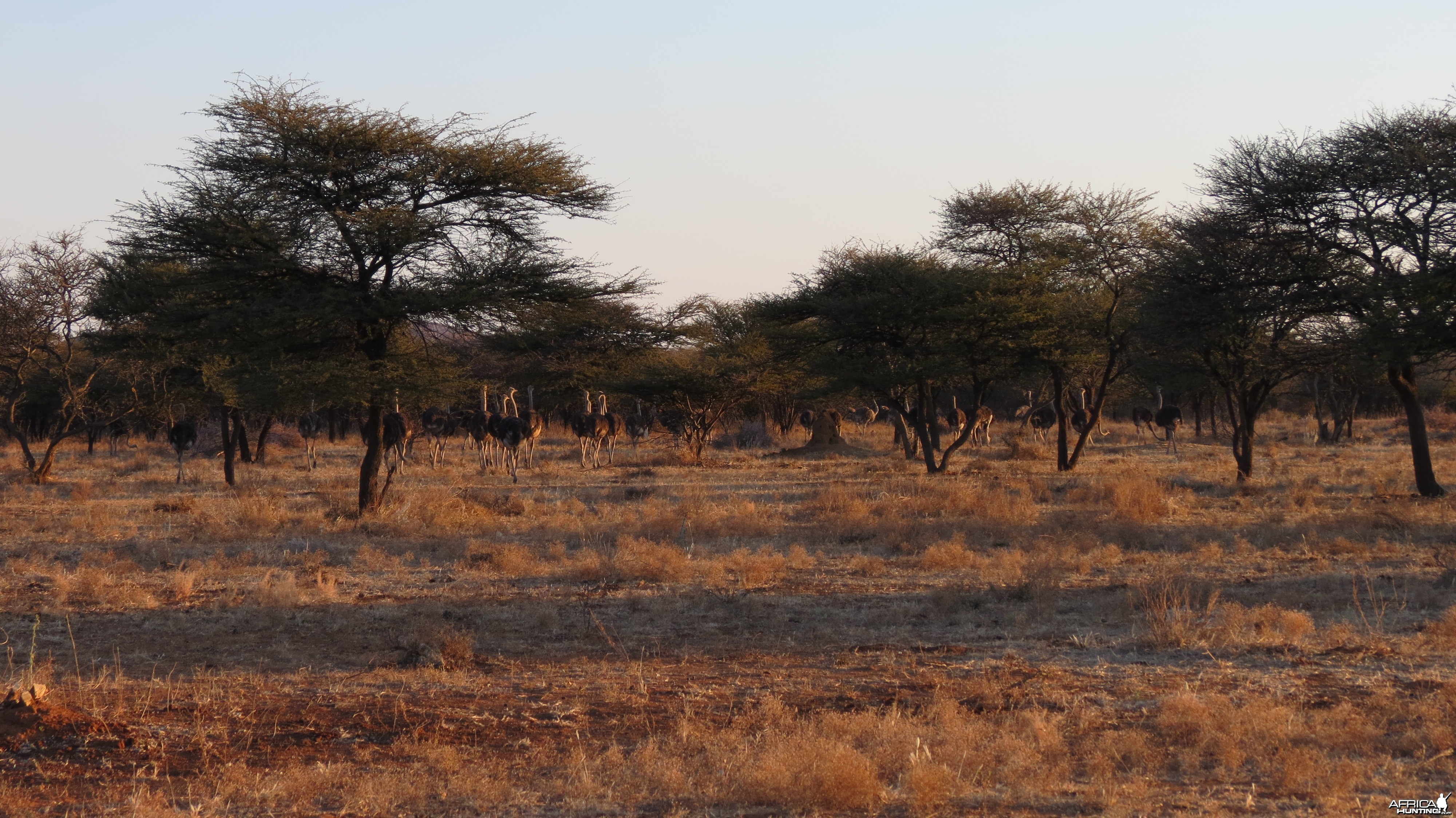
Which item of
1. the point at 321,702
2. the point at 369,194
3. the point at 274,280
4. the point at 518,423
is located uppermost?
the point at 369,194

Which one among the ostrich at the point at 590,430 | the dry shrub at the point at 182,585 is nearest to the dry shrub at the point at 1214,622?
the dry shrub at the point at 182,585

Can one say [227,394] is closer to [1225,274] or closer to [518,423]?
[518,423]

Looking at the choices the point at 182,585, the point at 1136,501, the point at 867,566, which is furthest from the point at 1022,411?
the point at 182,585

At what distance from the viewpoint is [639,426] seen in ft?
137

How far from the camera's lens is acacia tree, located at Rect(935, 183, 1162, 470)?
26.7 meters

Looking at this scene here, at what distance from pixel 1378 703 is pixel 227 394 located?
19.8 m

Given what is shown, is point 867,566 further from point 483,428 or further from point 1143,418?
point 1143,418

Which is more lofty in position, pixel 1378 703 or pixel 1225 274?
pixel 1225 274

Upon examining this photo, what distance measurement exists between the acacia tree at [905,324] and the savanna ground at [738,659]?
26.1 feet

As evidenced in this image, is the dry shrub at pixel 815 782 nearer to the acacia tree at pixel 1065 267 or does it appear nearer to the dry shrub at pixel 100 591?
the dry shrub at pixel 100 591

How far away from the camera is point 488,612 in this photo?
10.4 meters

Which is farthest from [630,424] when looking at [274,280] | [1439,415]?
[1439,415]

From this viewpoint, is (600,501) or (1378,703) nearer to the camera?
(1378,703)

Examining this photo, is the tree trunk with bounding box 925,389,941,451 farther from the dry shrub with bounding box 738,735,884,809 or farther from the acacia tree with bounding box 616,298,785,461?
the dry shrub with bounding box 738,735,884,809
